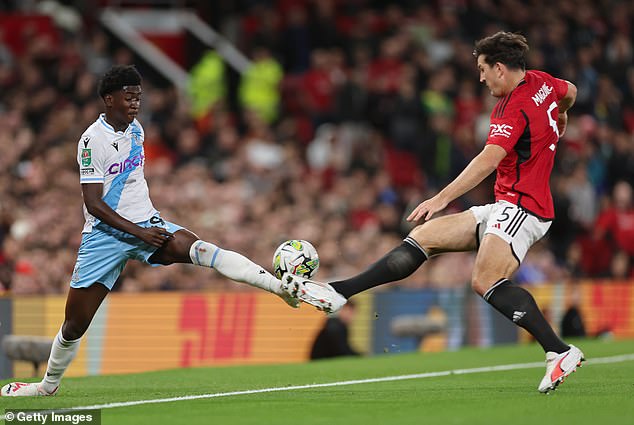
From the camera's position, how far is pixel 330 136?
2028cm

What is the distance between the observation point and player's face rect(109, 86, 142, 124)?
29.8 ft

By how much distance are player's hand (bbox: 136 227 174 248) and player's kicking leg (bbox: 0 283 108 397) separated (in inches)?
19.1

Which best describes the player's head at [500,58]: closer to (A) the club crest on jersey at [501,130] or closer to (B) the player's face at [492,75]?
(B) the player's face at [492,75]

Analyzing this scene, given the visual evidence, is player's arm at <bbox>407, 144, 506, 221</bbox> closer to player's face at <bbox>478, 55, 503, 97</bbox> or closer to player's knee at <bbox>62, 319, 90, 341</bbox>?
player's face at <bbox>478, 55, 503, 97</bbox>

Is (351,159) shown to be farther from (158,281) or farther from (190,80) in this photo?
(158,281)

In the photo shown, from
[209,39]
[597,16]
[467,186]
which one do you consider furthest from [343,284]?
[597,16]

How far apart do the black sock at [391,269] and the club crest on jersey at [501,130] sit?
1.03 meters

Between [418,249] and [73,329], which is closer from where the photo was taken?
[73,329]

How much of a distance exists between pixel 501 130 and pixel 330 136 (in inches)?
449

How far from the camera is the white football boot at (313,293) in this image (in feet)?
29.2

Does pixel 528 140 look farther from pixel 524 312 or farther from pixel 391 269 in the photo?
pixel 391 269

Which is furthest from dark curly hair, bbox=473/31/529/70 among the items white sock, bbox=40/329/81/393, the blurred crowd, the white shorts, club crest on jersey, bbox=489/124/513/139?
the blurred crowd

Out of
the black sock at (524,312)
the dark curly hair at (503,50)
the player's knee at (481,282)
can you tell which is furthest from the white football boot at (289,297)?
the dark curly hair at (503,50)

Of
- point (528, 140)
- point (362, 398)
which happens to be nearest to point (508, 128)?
point (528, 140)
